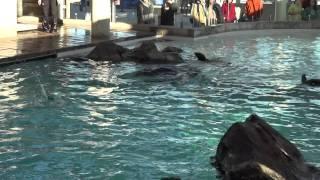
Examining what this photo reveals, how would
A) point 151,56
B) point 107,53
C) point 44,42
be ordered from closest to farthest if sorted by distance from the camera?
1. point 151,56
2. point 107,53
3. point 44,42

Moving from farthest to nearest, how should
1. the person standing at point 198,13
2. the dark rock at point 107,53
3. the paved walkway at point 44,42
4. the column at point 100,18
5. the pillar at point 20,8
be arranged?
the pillar at point 20,8 → the person standing at point 198,13 → the column at point 100,18 → the dark rock at point 107,53 → the paved walkway at point 44,42

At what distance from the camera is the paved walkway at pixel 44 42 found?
58.9ft

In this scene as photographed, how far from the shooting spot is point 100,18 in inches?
951

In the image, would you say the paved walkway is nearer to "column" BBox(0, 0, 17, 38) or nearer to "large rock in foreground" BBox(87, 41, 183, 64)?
"column" BBox(0, 0, 17, 38)

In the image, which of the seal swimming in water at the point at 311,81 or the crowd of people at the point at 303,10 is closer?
the seal swimming in water at the point at 311,81

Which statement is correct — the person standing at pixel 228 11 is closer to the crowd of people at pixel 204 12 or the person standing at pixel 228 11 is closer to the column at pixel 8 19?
the crowd of people at pixel 204 12

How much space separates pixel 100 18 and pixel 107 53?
5335 millimetres

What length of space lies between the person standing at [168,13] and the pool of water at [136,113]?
320 inches

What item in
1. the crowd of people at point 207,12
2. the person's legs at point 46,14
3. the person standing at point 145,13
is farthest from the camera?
the person standing at point 145,13

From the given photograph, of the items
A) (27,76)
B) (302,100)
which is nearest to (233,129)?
(302,100)

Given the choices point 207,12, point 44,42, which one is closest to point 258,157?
point 44,42

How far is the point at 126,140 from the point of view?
9820 millimetres

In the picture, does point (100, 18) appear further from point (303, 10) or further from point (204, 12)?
point (303, 10)

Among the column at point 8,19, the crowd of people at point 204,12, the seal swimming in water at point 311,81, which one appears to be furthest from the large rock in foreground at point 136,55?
the crowd of people at point 204,12
